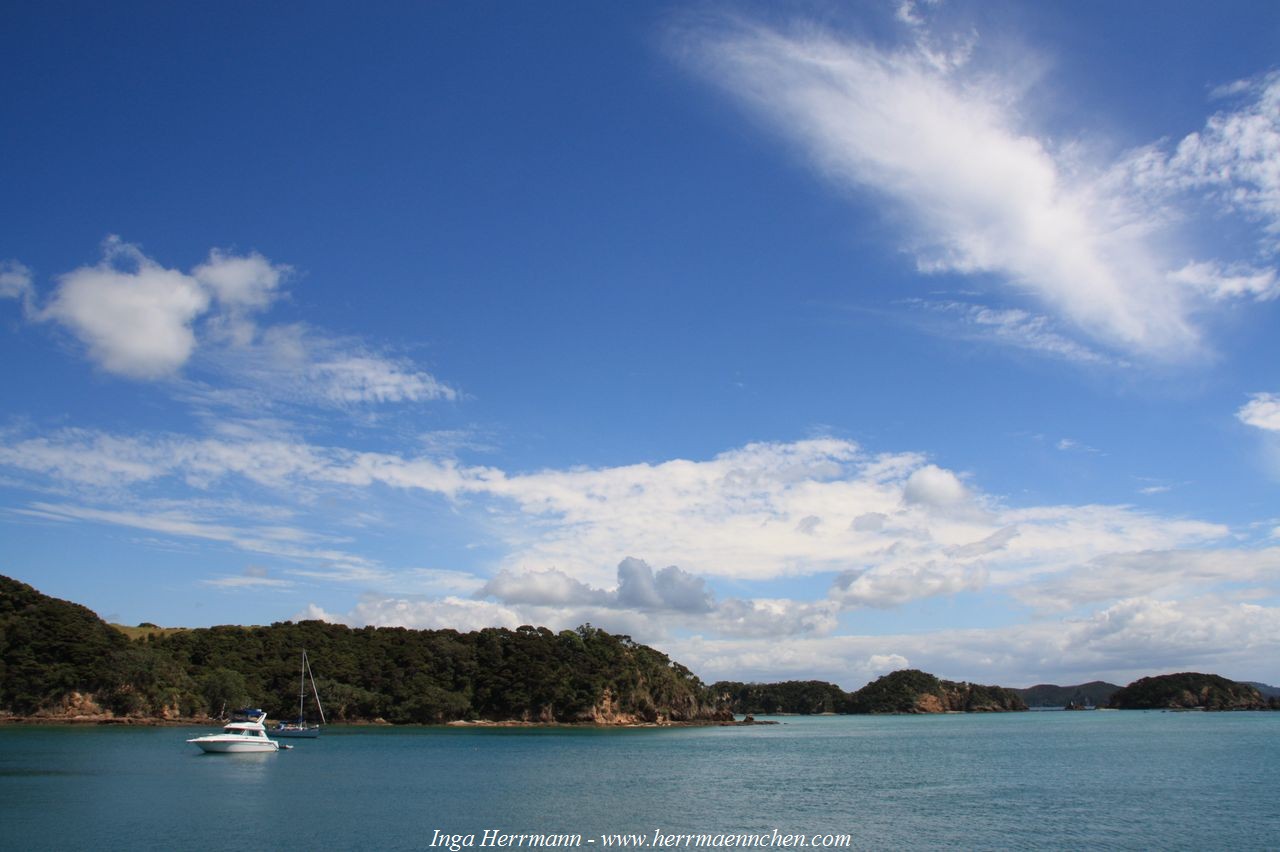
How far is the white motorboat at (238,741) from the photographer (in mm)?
72500

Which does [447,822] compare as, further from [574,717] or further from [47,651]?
[574,717]

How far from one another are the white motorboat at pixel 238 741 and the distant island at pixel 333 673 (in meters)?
51.8

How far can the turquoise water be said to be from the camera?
35.6 m

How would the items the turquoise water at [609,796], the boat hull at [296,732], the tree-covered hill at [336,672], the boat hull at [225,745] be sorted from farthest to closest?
the tree-covered hill at [336,672], the boat hull at [296,732], the boat hull at [225,745], the turquoise water at [609,796]

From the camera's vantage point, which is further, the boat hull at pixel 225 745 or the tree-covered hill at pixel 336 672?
the tree-covered hill at pixel 336 672

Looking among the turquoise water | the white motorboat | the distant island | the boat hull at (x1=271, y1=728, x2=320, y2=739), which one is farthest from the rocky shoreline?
the white motorboat

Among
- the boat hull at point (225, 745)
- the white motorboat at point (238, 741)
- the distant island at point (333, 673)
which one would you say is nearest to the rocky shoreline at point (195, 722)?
the distant island at point (333, 673)

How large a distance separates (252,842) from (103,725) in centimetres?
9859

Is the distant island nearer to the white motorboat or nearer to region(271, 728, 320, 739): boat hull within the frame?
region(271, 728, 320, 739): boat hull

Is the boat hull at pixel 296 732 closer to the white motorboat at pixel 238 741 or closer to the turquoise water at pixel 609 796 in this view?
the turquoise water at pixel 609 796

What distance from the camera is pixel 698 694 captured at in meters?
189

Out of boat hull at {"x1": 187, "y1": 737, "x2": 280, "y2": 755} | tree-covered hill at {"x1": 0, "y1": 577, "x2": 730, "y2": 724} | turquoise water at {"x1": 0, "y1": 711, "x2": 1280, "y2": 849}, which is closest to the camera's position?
turquoise water at {"x1": 0, "y1": 711, "x2": 1280, "y2": 849}

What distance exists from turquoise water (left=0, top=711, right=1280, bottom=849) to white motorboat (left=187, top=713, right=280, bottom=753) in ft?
4.90

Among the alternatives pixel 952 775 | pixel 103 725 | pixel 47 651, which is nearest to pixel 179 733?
pixel 103 725
